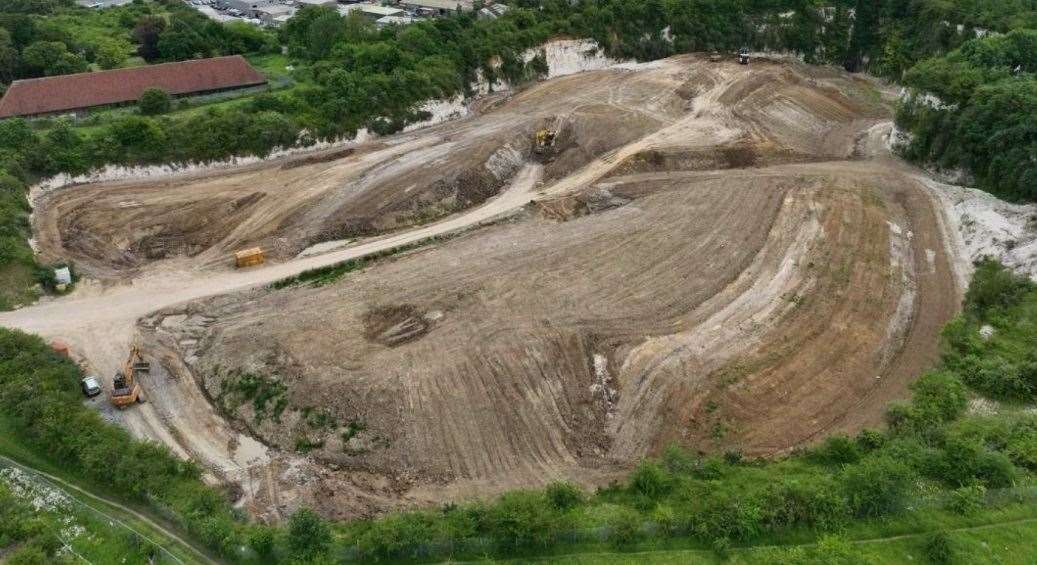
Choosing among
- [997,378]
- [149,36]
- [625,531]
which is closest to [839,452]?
[997,378]

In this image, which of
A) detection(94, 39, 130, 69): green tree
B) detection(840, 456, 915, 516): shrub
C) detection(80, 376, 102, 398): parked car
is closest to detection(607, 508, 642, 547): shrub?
detection(840, 456, 915, 516): shrub

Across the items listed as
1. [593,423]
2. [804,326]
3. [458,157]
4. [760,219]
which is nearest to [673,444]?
[593,423]

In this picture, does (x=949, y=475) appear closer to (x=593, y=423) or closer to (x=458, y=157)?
(x=593, y=423)

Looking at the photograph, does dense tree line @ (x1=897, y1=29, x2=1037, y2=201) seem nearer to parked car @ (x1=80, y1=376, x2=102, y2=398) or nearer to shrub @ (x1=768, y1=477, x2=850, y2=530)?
shrub @ (x1=768, y1=477, x2=850, y2=530)

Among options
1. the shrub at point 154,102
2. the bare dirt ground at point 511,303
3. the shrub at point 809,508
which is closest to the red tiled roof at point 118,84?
the shrub at point 154,102

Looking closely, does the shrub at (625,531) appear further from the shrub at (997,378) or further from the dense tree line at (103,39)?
the dense tree line at (103,39)

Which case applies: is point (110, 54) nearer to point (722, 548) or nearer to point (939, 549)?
point (722, 548)
